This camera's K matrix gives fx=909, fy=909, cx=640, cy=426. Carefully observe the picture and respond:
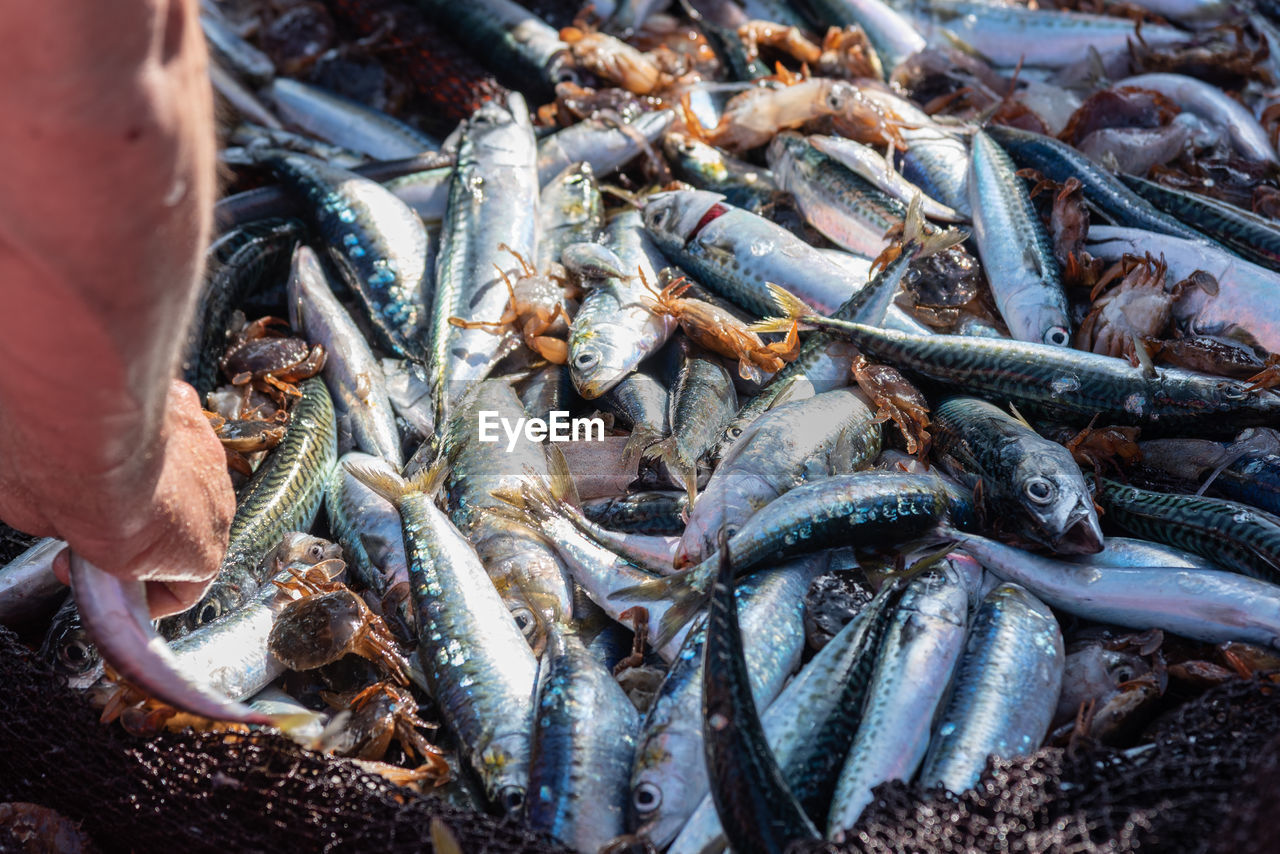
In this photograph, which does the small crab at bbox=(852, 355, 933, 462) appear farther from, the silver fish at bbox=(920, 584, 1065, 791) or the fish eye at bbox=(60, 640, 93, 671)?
the fish eye at bbox=(60, 640, 93, 671)

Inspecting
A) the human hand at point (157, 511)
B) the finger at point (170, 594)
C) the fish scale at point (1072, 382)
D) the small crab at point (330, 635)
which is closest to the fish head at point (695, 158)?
the fish scale at point (1072, 382)

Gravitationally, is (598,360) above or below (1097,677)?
above

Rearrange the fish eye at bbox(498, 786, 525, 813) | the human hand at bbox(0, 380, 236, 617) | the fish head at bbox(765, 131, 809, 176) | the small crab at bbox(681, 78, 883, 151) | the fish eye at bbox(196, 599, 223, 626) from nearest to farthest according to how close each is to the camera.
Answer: the human hand at bbox(0, 380, 236, 617) < the fish eye at bbox(498, 786, 525, 813) < the fish eye at bbox(196, 599, 223, 626) < the fish head at bbox(765, 131, 809, 176) < the small crab at bbox(681, 78, 883, 151)

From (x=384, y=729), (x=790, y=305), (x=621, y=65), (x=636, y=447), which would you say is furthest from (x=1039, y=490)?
(x=621, y=65)

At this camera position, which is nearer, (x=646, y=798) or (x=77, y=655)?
(x=646, y=798)

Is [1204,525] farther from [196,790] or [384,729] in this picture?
[196,790]

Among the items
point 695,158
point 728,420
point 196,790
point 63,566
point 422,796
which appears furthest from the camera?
point 695,158

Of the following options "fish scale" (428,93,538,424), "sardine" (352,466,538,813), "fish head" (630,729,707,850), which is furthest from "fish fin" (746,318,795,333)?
"fish head" (630,729,707,850)
